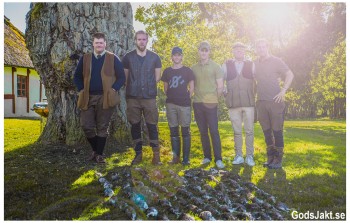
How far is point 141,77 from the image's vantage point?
6.71 metres

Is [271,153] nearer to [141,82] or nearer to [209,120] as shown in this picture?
[209,120]

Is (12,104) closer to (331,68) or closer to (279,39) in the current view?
(279,39)

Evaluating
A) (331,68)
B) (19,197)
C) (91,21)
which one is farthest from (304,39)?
(19,197)

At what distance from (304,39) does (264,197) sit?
1534 centimetres

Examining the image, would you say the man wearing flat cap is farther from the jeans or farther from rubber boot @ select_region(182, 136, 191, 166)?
rubber boot @ select_region(182, 136, 191, 166)

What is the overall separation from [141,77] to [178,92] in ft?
2.29

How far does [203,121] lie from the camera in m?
7.03

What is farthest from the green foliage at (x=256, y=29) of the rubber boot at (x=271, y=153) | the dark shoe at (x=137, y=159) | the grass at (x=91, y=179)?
the dark shoe at (x=137, y=159)

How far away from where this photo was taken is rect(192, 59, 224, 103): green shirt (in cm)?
691

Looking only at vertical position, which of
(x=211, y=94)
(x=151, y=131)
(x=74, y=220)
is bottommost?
(x=74, y=220)

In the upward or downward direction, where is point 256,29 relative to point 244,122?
upward

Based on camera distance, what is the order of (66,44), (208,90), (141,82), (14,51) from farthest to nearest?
1. (14,51)
2. (66,44)
3. (208,90)
4. (141,82)

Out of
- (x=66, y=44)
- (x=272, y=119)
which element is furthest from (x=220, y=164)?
(x=66, y=44)

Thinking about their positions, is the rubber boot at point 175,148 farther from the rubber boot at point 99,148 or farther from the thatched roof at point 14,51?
the thatched roof at point 14,51
